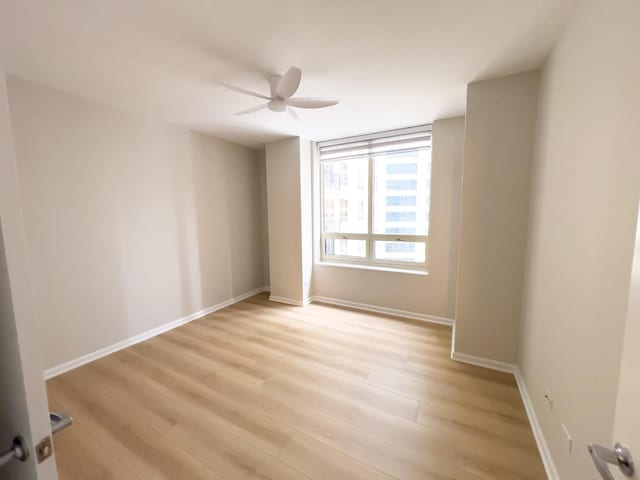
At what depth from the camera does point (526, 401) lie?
1.81 metres

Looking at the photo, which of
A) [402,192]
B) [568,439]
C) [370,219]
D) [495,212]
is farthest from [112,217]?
[568,439]

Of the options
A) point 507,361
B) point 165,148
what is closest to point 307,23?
point 165,148

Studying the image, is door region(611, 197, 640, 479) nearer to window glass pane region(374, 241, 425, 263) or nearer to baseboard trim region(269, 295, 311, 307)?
window glass pane region(374, 241, 425, 263)

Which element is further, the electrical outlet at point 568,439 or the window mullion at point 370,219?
the window mullion at point 370,219

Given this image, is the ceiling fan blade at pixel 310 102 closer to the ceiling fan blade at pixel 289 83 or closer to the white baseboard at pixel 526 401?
the ceiling fan blade at pixel 289 83

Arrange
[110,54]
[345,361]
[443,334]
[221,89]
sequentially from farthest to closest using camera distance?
[443,334]
[345,361]
[221,89]
[110,54]

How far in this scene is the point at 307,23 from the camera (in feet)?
4.84

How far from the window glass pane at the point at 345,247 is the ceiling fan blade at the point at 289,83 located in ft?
7.87

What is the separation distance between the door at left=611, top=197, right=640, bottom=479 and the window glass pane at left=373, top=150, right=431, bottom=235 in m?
2.80

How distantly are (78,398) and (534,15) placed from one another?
13.1 feet

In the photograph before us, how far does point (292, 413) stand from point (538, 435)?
1556 mm

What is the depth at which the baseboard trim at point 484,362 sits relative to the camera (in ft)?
7.18

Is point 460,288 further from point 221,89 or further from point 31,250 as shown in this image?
point 31,250

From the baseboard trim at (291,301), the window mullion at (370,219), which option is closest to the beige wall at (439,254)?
the window mullion at (370,219)
